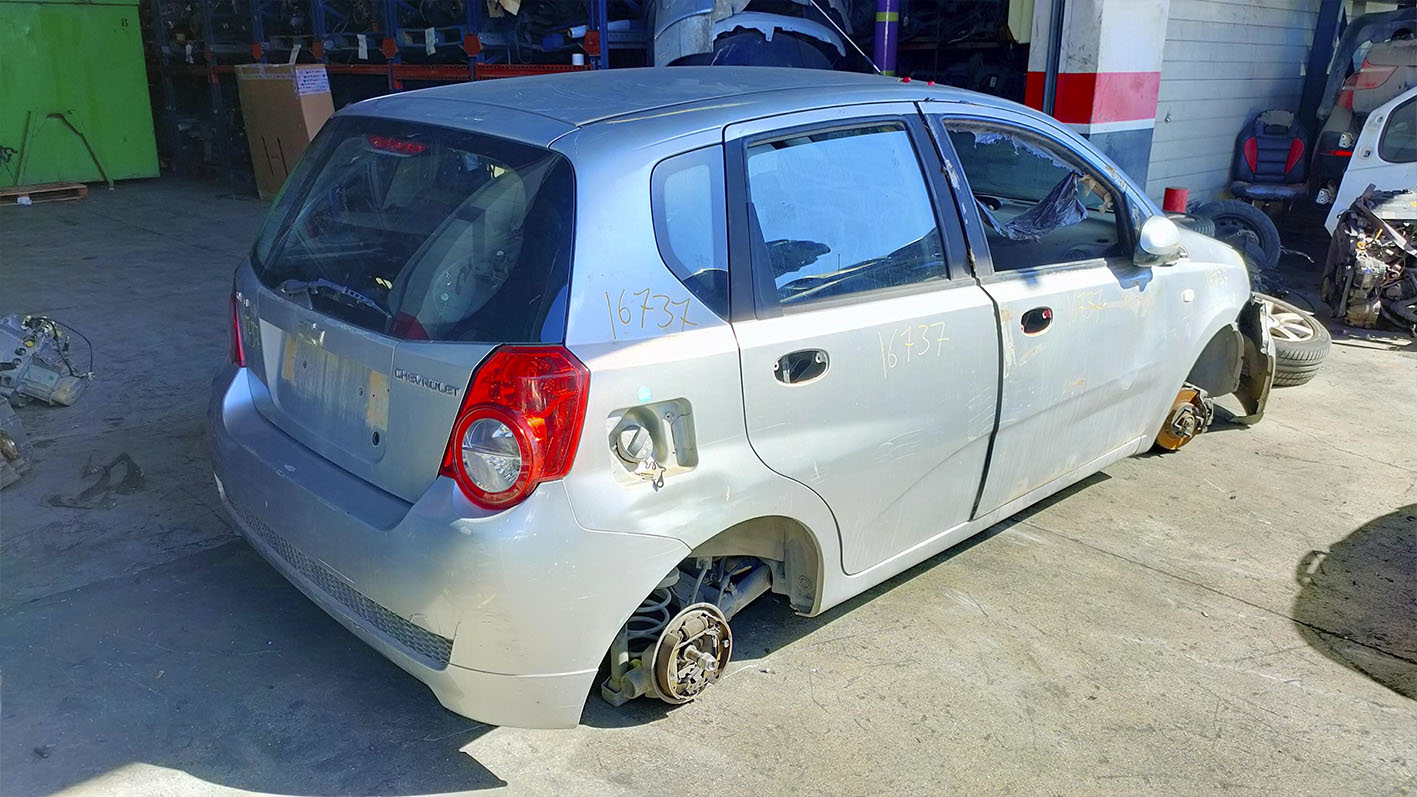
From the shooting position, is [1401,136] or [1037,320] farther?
[1401,136]

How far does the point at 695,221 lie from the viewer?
2604 millimetres

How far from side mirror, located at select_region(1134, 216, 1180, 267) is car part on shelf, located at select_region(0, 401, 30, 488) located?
453 cm

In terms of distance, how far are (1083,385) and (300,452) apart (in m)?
2.64

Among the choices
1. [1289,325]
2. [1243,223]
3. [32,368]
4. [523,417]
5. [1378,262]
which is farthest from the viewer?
[1243,223]

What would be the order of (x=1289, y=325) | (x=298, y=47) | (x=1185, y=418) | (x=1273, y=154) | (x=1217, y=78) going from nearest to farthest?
1. (x=1185, y=418)
2. (x=1289, y=325)
3. (x=1217, y=78)
4. (x=1273, y=154)
5. (x=298, y=47)

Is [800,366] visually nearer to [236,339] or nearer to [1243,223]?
[236,339]

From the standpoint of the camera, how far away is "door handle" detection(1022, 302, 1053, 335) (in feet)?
11.1

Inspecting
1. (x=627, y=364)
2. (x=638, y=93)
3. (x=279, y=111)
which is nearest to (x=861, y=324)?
(x=627, y=364)

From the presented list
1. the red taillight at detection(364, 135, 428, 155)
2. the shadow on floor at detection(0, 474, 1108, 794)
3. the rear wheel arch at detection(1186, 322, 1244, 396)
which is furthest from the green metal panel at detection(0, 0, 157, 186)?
the rear wheel arch at detection(1186, 322, 1244, 396)

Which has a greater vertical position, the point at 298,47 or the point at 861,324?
the point at 298,47

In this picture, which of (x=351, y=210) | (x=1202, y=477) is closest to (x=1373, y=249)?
(x=1202, y=477)

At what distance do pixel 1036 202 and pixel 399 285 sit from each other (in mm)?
2626

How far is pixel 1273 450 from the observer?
5109mm

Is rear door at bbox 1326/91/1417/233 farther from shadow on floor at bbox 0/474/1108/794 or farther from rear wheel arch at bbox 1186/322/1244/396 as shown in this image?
shadow on floor at bbox 0/474/1108/794
